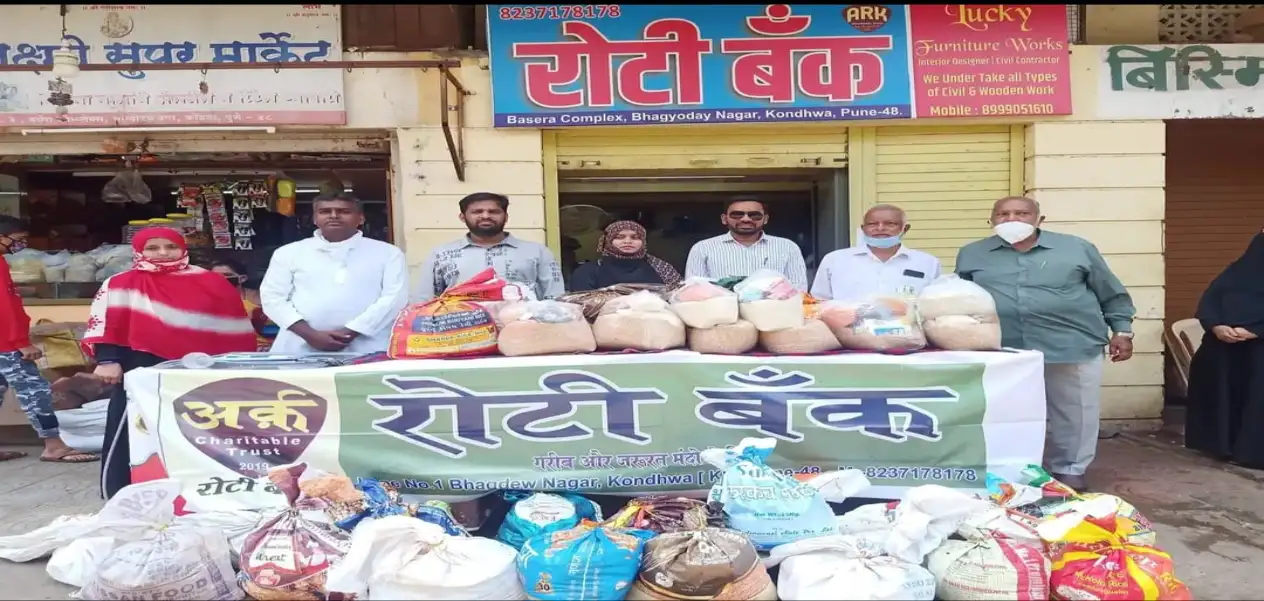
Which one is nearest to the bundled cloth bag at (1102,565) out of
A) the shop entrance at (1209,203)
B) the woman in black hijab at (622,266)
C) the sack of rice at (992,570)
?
the sack of rice at (992,570)

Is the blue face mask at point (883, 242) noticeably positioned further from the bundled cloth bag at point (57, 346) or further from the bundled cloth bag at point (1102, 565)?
the bundled cloth bag at point (57, 346)

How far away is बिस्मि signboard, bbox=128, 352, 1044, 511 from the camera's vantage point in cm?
303

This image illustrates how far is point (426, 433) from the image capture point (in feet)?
10.1

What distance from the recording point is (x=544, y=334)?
3072mm

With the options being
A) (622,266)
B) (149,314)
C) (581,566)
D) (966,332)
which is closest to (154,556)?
(581,566)

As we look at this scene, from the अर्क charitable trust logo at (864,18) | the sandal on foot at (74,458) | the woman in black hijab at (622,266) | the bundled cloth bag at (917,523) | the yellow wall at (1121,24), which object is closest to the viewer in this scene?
the bundled cloth bag at (917,523)

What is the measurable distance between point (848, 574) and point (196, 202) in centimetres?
572

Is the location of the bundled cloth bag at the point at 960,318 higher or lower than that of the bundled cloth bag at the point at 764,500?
higher

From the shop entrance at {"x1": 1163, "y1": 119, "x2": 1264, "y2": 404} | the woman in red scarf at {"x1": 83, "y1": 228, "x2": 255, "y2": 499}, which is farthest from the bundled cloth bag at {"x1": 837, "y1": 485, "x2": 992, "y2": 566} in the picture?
the shop entrance at {"x1": 1163, "y1": 119, "x2": 1264, "y2": 404}

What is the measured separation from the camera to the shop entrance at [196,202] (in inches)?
237

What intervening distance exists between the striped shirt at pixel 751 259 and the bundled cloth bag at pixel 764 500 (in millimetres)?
1896

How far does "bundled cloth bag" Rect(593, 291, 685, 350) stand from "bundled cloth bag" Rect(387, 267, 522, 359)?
0.45m

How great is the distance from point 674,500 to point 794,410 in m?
0.57

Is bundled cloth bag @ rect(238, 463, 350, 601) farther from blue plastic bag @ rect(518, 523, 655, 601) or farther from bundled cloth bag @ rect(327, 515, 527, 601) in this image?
blue plastic bag @ rect(518, 523, 655, 601)
